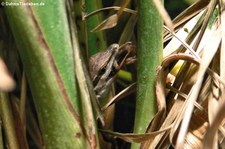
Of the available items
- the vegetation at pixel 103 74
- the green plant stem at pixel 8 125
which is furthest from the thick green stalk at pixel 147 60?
the green plant stem at pixel 8 125

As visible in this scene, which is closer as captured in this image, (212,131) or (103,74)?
(212,131)

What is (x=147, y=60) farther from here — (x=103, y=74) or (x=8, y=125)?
(x=8, y=125)

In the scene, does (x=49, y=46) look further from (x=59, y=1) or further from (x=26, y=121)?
(x=26, y=121)

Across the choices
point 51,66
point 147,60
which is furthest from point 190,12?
point 51,66

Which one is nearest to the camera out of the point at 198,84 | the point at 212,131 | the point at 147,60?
the point at 212,131

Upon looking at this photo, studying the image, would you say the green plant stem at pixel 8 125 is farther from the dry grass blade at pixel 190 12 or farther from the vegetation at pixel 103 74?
the dry grass blade at pixel 190 12

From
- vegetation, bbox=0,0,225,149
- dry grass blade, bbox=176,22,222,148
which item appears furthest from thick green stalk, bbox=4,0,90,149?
dry grass blade, bbox=176,22,222,148

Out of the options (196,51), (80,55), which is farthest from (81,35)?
(196,51)
